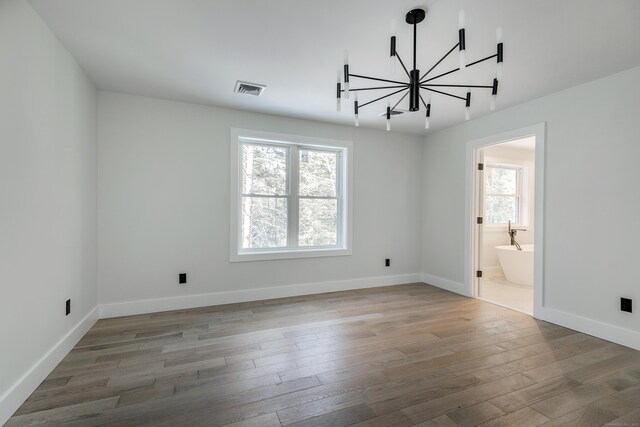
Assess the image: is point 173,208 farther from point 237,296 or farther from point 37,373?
point 37,373

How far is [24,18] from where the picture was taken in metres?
1.81

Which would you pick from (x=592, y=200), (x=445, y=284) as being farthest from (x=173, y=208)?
(x=592, y=200)

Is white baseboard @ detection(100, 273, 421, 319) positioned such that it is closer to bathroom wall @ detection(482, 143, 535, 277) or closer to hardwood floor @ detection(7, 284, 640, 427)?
hardwood floor @ detection(7, 284, 640, 427)

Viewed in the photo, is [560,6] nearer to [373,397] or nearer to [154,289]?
[373,397]

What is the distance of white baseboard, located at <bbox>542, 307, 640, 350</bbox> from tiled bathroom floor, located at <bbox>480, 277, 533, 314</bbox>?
1.10 feet

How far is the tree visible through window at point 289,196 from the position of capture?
394cm

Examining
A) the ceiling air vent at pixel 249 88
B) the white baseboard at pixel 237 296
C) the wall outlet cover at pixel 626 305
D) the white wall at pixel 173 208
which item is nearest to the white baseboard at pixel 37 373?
the white baseboard at pixel 237 296

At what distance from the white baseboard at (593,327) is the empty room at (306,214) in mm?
20

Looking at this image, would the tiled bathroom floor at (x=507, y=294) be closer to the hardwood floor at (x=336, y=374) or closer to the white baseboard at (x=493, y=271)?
the white baseboard at (x=493, y=271)

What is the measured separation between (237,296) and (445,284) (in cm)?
301

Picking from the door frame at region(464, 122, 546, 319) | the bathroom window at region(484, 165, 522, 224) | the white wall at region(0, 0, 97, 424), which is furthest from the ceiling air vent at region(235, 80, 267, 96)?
the bathroom window at region(484, 165, 522, 224)

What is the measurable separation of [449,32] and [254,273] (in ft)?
10.6

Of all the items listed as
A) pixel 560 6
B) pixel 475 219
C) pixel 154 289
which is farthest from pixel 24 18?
pixel 475 219

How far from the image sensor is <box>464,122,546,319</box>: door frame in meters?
3.23
